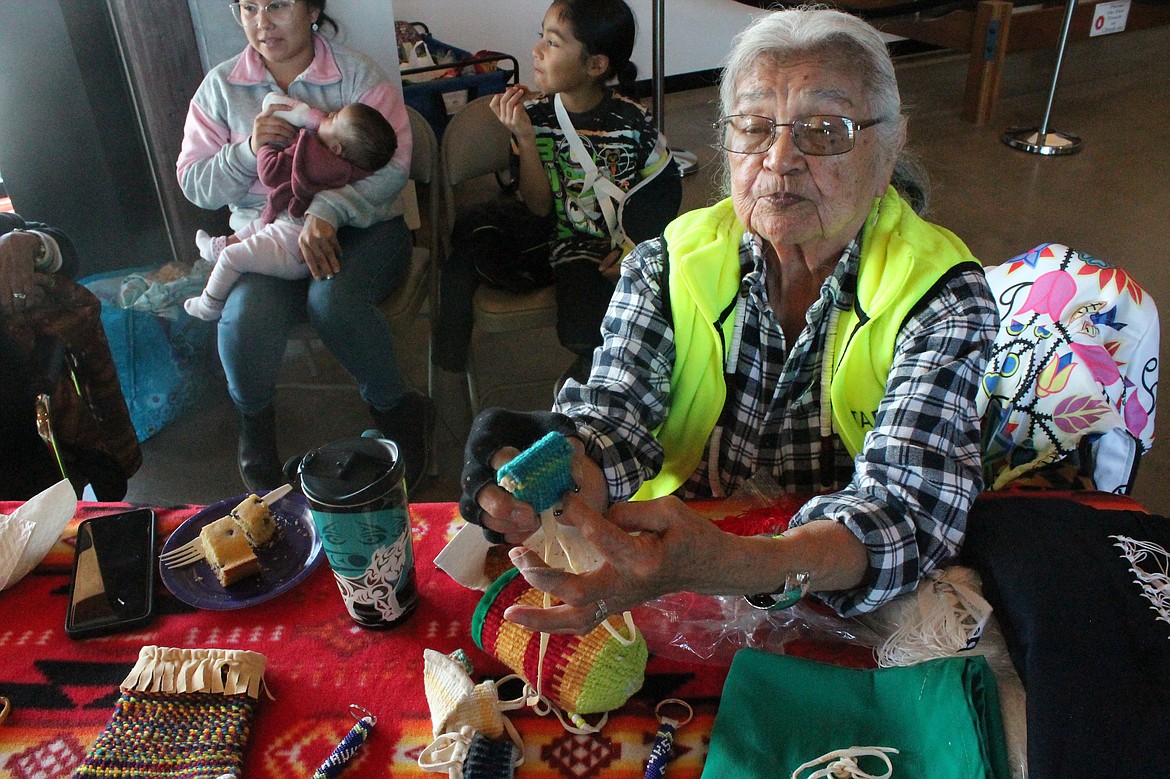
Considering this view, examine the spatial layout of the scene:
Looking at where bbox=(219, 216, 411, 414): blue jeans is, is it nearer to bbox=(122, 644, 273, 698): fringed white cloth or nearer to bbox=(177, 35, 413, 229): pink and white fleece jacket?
bbox=(177, 35, 413, 229): pink and white fleece jacket

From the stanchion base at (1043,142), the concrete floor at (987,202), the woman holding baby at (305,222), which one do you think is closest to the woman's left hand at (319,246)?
the woman holding baby at (305,222)

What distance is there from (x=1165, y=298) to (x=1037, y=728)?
3.26m

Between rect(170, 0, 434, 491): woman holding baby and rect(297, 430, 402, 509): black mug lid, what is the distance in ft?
4.95

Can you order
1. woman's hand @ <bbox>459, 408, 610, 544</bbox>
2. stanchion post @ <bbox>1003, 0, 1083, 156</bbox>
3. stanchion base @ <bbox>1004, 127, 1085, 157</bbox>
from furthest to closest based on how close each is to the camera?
stanchion base @ <bbox>1004, 127, 1085, 157</bbox>
stanchion post @ <bbox>1003, 0, 1083, 156</bbox>
woman's hand @ <bbox>459, 408, 610, 544</bbox>

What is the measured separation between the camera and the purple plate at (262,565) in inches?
41.8

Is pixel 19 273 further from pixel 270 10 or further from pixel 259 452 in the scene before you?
pixel 270 10

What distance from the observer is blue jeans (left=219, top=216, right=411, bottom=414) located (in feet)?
7.70

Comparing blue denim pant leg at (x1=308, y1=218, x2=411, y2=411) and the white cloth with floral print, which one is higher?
the white cloth with floral print

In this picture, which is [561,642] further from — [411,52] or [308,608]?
[411,52]

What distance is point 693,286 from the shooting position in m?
1.28

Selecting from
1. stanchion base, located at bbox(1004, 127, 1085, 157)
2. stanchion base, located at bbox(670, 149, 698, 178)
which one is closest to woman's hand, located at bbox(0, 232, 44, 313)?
stanchion base, located at bbox(670, 149, 698, 178)

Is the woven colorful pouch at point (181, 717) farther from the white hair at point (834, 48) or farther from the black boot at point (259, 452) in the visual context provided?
the black boot at point (259, 452)

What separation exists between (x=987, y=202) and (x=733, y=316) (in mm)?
3661

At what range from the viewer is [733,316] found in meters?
1.31
